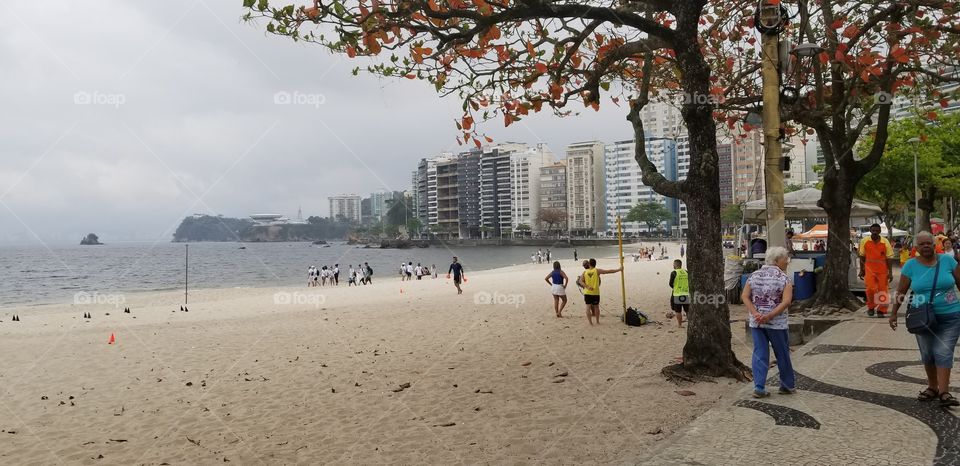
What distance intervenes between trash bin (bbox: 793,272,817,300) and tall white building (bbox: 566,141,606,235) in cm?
14190

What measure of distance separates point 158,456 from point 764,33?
760 centimetres

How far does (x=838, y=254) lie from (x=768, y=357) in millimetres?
7867

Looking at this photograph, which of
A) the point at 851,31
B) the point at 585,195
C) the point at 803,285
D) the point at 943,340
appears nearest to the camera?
the point at 943,340

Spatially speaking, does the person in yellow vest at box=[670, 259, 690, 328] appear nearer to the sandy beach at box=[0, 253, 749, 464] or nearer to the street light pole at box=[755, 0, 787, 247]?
the sandy beach at box=[0, 253, 749, 464]

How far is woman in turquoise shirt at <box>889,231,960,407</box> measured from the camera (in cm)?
542

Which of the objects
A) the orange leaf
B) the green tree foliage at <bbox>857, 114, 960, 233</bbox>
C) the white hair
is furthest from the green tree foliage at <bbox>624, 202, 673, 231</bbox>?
the white hair

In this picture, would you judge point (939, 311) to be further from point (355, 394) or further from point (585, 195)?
point (585, 195)

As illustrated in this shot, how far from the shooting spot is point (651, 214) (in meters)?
137

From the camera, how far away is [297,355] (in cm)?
1091

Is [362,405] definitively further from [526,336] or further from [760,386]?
[526,336]

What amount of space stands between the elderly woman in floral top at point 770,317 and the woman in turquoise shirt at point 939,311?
3.46ft

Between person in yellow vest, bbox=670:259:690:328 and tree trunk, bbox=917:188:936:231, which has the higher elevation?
tree trunk, bbox=917:188:936:231

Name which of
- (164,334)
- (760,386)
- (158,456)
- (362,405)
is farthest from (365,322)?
(760,386)

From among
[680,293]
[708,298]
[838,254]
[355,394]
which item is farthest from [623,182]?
[355,394]
